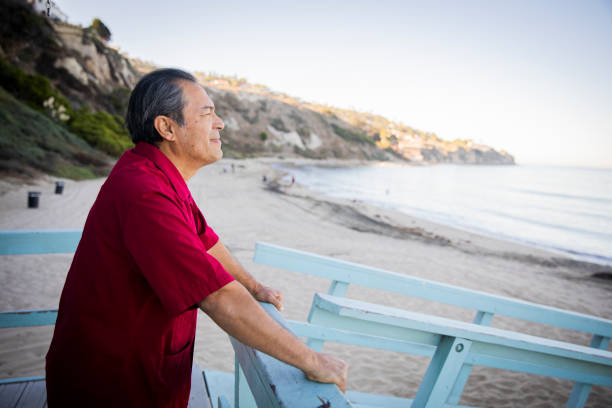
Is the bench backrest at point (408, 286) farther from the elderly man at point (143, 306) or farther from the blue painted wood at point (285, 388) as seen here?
the blue painted wood at point (285, 388)

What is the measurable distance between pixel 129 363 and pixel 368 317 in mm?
751

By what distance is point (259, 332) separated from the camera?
90 cm

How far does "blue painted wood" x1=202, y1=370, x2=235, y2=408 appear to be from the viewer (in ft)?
5.95

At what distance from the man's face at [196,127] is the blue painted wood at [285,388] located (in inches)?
31.0

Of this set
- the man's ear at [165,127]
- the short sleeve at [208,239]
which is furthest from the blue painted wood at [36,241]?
the man's ear at [165,127]

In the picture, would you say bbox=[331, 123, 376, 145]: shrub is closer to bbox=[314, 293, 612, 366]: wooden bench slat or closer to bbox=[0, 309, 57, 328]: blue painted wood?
bbox=[0, 309, 57, 328]: blue painted wood

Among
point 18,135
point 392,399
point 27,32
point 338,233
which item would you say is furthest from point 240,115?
point 392,399

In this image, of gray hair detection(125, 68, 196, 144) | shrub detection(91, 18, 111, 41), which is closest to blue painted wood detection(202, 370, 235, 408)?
gray hair detection(125, 68, 196, 144)

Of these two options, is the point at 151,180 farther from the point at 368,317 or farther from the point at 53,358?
the point at 368,317

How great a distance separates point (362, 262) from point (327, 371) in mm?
7928

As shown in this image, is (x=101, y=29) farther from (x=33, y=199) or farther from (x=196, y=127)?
(x=196, y=127)

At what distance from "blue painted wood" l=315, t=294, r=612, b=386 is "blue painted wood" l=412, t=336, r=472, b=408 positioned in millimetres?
42

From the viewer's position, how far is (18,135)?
14234 millimetres

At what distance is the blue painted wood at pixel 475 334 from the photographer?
1167 mm
